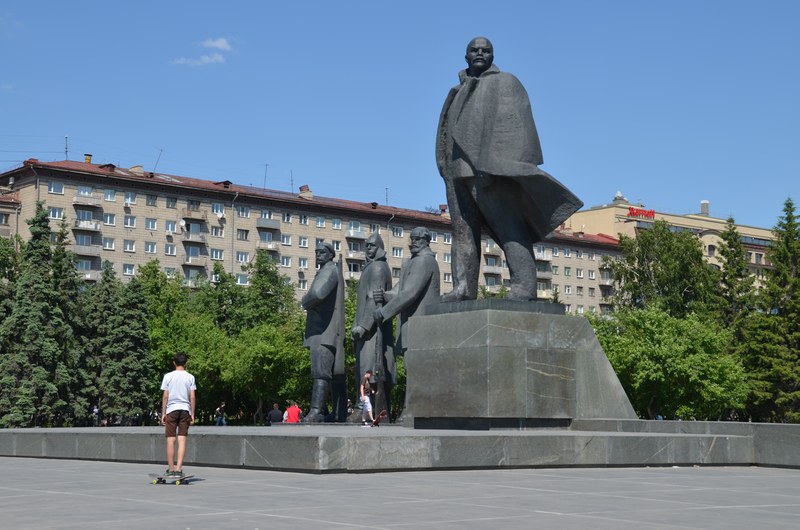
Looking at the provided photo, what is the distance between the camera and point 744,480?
13.0m

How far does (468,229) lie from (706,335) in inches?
1892

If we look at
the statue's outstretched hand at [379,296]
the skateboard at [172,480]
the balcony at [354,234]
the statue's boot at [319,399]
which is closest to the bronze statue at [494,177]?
the statue's outstretched hand at [379,296]

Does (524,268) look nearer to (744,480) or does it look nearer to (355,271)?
(744,480)

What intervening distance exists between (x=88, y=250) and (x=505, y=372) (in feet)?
272

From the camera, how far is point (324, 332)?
800 inches

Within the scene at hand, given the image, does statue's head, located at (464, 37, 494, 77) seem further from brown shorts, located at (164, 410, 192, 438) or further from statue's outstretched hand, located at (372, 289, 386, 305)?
brown shorts, located at (164, 410, 192, 438)

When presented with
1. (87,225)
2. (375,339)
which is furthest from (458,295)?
(87,225)

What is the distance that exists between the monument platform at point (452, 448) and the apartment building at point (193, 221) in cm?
6955

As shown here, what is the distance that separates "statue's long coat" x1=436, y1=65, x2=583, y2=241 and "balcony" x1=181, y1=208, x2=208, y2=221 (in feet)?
277

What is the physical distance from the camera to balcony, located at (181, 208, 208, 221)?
98.8 meters

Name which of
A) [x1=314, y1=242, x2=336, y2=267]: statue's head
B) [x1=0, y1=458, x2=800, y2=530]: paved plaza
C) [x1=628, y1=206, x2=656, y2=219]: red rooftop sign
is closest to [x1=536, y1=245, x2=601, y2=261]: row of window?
[x1=628, y1=206, x2=656, y2=219]: red rooftop sign

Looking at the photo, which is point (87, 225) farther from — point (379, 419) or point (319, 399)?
point (379, 419)

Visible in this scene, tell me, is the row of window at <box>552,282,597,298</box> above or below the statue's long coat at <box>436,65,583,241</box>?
above

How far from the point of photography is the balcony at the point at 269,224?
10300 centimetres
